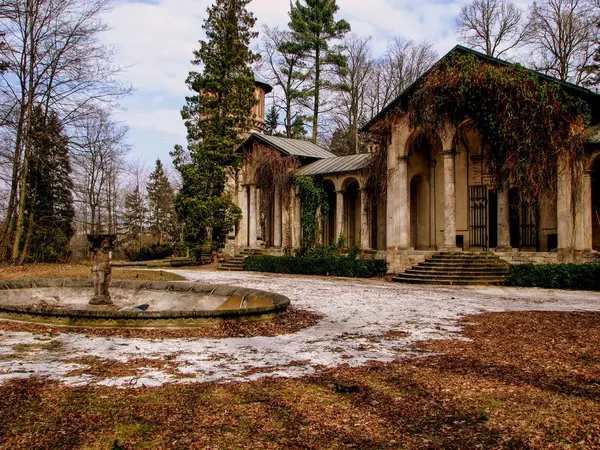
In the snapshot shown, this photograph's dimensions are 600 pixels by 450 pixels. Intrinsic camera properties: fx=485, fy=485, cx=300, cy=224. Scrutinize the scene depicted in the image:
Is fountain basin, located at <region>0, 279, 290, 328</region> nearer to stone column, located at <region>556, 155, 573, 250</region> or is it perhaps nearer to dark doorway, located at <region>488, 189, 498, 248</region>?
stone column, located at <region>556, 155, 573, 250</region>

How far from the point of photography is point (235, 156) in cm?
2777

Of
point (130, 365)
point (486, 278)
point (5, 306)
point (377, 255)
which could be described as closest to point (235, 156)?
point (377, 255)

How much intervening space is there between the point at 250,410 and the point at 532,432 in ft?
6.77

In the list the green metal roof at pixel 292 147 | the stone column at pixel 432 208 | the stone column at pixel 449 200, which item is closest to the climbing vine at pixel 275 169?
the green metal roof at pixel 292 147

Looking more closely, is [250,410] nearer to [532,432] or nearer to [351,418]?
[351,418]

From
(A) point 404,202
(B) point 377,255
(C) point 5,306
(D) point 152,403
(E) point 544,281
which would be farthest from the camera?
(B) point 377,255

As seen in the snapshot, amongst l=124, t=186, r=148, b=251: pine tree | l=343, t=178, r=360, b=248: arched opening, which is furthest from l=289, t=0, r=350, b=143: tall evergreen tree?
l=124, t=186, r=148, b=251: pine tree

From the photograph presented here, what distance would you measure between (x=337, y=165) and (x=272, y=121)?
56.5 ft

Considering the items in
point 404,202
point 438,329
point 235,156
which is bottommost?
point 438,329

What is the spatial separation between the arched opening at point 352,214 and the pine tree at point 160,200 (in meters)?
24.2

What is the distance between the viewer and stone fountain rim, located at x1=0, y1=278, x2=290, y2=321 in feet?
23.8

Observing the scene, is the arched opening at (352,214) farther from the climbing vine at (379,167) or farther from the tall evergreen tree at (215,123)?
the tall evergreen tree at (215,123)

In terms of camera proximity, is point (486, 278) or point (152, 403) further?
point (486, 278)

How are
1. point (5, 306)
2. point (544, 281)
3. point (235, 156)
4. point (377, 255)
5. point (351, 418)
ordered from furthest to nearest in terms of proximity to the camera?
point (235, 156) → point (377, 255) → point (544, 281) → point (5, 306) → point (351, 418)
